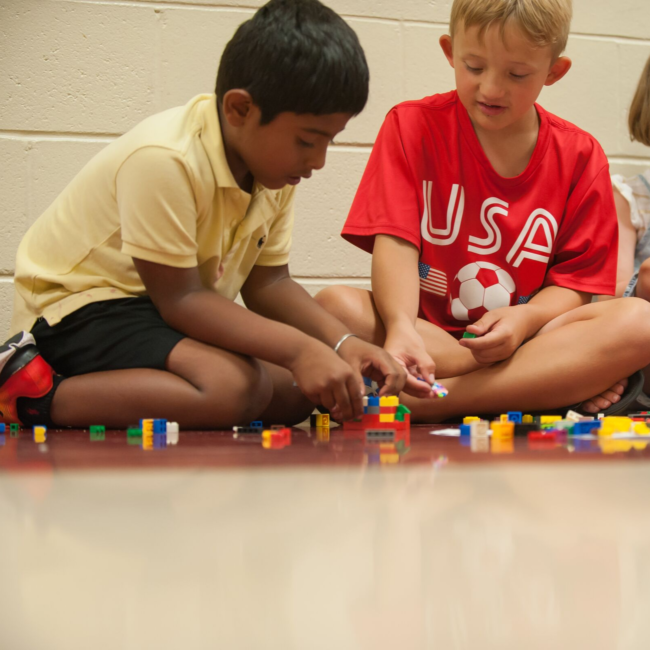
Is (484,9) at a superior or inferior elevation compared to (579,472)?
superior

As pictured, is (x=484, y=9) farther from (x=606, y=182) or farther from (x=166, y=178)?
(x=166, y=178)

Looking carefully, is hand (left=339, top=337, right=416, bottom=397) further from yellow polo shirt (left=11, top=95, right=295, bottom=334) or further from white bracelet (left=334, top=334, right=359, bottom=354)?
yellow polo shirt (left=11, top=95, right=295, bottom=334)

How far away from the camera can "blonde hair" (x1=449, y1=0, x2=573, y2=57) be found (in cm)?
126

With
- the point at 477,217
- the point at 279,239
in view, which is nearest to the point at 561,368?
the point at 477,217

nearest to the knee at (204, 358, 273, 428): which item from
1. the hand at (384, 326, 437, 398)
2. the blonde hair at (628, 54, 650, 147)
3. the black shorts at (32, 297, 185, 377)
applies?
the black shorts at (32, 297, 185, 377)

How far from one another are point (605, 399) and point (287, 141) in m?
0.72

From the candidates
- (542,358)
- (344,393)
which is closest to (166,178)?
(344,393)

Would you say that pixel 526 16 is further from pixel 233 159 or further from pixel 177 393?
pixel 177 393

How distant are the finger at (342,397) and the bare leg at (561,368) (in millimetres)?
293

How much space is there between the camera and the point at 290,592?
1.12ft

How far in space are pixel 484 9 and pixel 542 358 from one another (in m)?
0.59

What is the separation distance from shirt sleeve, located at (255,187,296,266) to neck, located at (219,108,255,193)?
125 mm

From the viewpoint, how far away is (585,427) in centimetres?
103

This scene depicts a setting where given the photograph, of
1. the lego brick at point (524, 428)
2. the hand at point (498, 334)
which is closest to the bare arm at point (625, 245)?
the hand at point (498, 334)
